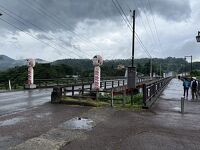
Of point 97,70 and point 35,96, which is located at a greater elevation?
point 97,70

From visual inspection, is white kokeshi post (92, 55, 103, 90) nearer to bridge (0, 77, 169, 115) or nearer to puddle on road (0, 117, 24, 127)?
bridge (0, 77, 169, 115)

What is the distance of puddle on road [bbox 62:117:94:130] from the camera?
9891 millimetres

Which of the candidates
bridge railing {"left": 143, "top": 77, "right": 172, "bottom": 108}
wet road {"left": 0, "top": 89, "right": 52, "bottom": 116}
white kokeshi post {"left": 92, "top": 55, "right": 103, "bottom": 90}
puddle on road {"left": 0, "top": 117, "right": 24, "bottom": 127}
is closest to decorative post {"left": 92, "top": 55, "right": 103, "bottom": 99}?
white kokeshi post {"left": 92, "top": 55, "right": 103, "bottom": 90}

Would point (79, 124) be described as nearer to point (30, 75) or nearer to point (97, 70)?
point (97, 70)

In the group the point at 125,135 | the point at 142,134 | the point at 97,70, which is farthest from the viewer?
the point at 97,70

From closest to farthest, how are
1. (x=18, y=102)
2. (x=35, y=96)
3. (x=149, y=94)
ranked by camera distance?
1. (x=18, y=102)
2. (x=149, y=94)
3. (x=35, y=96)

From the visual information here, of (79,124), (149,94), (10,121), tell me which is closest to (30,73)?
(149,94)

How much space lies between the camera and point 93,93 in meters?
18.7

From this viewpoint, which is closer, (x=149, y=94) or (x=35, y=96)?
(x=149, y=94)

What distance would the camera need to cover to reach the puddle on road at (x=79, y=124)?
9.89 m

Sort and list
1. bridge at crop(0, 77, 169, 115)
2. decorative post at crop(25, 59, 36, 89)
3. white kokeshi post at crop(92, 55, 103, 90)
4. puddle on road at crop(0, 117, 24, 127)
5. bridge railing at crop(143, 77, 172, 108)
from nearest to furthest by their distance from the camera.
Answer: puddle on road at crop(0, 117, 24, 127) < bridge at crop(0, 77, 169, 115) < bridge railing at crop(143, 77, 172, 108) < white kokeshi post at crop(92, 55, 103, 90) < decorative post at crop(25, 59, 36, 89)

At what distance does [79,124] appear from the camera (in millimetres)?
10445

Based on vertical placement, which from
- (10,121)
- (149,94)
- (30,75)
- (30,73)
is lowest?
(10,121)

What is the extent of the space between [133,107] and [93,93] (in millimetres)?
3786
